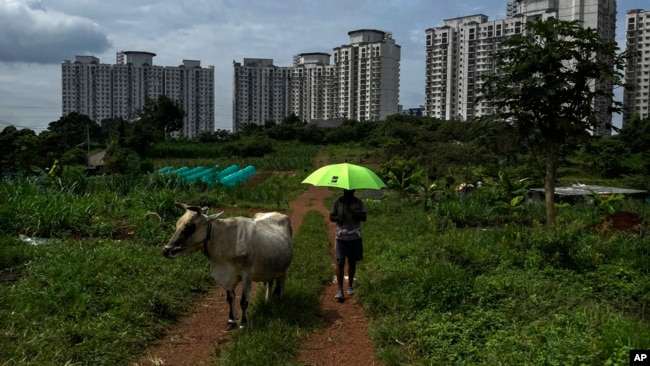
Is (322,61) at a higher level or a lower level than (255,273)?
higher

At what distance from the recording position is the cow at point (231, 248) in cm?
581

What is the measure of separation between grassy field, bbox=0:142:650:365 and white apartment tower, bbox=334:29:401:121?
237 ft

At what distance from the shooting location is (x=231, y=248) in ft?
19.9

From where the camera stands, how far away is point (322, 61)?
102812mm

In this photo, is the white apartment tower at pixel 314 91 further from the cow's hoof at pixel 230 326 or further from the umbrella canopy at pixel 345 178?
the cow's hoof at pixel 230 326

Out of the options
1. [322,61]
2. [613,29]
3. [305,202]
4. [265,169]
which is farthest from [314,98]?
[305,202]

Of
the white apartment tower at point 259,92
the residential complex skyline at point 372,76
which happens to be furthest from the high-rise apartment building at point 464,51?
the white apartment tower at point 259,92

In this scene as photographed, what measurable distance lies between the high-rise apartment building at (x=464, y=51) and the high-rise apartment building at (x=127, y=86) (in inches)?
1503

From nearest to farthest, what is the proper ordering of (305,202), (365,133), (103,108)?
(305,202), (365,133), (103,108)

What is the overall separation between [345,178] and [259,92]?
8696cm

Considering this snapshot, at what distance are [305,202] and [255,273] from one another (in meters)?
14.2

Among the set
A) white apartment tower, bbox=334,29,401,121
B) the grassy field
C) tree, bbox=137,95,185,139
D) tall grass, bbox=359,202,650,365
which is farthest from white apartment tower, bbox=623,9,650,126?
tall grass, bbox=359,202,650,365

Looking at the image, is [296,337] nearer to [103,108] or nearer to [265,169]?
[265,169]

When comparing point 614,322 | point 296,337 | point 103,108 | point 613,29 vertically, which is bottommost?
point 296,337
